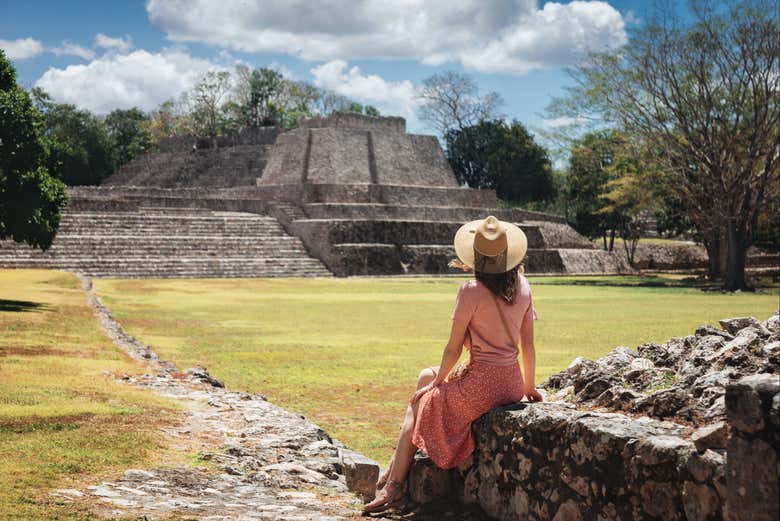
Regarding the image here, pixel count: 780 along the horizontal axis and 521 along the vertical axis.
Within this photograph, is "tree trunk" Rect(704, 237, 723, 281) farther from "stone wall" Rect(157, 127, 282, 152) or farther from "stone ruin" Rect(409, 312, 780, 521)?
"stone ruin" Rect(409, 312, 780, 521)

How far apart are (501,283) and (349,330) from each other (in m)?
10.2

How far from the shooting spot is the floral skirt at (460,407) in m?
4.45

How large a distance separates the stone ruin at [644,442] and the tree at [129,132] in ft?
218

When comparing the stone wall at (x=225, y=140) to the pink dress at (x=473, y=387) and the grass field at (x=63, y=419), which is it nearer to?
the grass field at (x=63, y=419)

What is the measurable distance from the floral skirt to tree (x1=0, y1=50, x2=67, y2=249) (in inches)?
520

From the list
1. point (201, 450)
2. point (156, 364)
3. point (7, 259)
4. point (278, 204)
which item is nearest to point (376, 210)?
point (278, 204)

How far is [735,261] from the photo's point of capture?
2848cm

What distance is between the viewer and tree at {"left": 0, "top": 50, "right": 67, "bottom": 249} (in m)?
15.7

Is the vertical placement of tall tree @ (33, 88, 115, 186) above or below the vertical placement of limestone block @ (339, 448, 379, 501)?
above

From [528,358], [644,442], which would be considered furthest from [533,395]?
[644,442]

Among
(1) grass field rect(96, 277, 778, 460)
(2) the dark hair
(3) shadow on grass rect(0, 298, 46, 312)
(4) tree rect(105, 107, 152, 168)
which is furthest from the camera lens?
(4) tree rect(105, 107, 152, 168)

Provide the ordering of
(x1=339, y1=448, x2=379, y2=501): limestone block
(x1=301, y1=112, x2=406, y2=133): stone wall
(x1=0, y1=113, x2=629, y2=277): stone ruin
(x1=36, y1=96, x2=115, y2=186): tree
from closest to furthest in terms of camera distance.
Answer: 1. (x1=339, y1=448, x2=379, y2=501): limestone block
2. (x1=0, y1=113, x2=629, y2=277): stone ruin
3. (x1=301, y1=112, x2=406, y2=133): stone wall
4. (x1=36, y1=96, x2=115, y2=186): tree

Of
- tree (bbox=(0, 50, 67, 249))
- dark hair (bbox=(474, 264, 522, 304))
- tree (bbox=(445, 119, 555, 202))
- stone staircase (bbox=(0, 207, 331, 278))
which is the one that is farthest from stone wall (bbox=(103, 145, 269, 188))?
dark hair (bbox=(474, 264, 522, 304))

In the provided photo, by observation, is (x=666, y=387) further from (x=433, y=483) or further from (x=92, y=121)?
(x=92, y=121)
